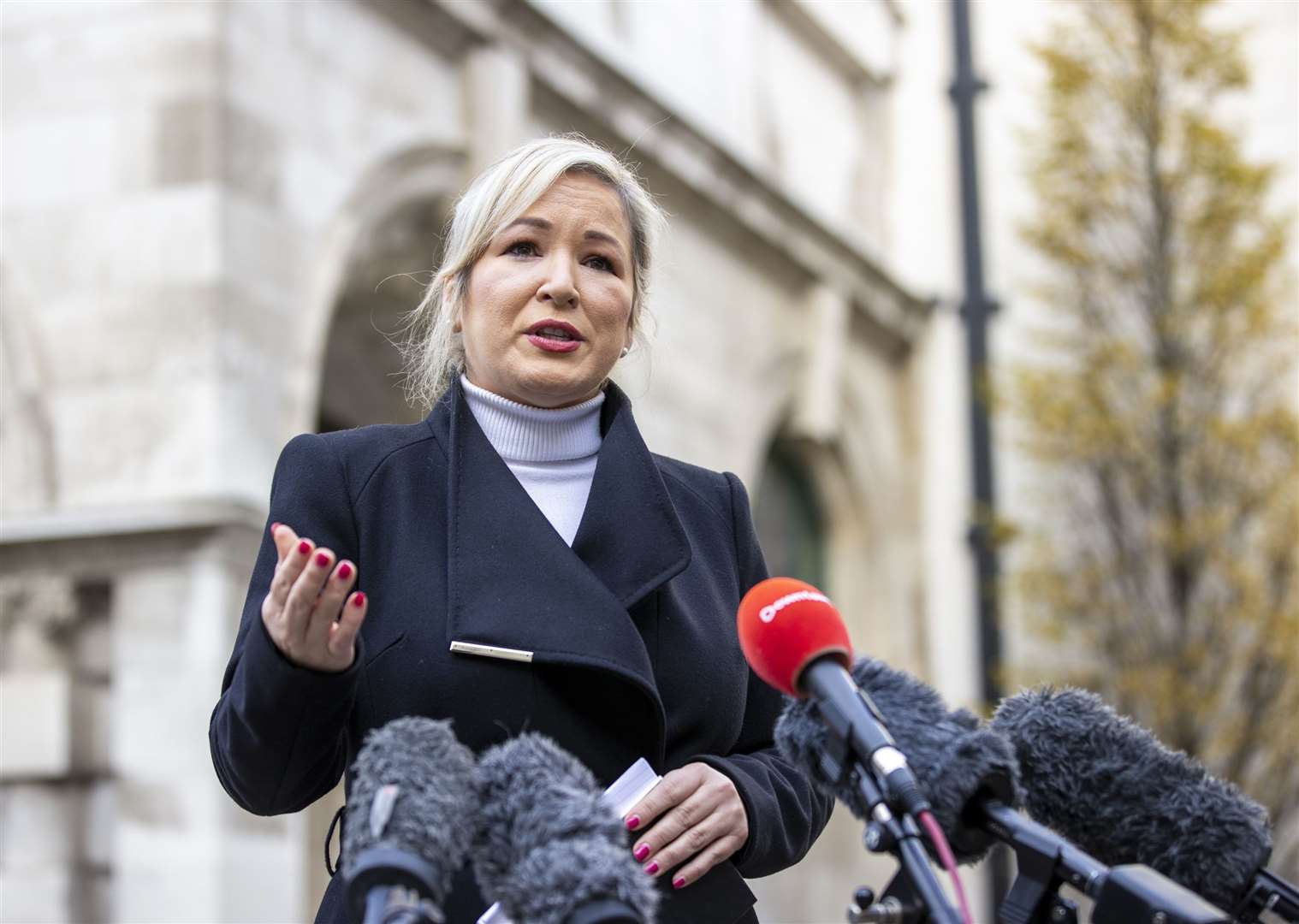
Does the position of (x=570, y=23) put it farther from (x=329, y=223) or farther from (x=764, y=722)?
(x=764, y=722)

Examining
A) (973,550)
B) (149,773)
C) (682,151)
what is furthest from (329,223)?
(973,550)

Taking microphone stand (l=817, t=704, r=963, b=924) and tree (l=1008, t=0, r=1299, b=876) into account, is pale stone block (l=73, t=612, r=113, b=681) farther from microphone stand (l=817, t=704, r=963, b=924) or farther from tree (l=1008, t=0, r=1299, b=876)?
tree (l=1008, t=0, r=1299, b=876)

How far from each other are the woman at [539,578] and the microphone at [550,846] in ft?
1.05

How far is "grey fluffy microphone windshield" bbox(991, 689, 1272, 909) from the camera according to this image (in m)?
2.50

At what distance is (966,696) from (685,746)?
10874mm

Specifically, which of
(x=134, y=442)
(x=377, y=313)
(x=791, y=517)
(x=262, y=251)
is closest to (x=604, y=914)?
(x=134, y=442)

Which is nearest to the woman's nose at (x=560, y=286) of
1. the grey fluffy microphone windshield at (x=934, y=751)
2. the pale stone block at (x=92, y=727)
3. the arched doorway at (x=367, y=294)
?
the grey fluffy microphone windshield at (x=934, y=751)

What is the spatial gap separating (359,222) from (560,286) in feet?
17.3

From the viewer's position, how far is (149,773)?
6617 mm

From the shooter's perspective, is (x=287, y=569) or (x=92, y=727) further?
(x=92, y=727)

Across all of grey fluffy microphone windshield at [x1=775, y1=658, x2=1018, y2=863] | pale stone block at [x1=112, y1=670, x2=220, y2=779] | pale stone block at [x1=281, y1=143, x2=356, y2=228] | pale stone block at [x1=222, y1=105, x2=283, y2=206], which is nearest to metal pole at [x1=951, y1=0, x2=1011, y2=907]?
pale stone block at [x1=281, y1=143, x2=356, y2=228]

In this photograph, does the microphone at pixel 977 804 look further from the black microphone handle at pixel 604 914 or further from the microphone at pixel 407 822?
the microphone at pixel 407 822

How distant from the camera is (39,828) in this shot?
6.74 m

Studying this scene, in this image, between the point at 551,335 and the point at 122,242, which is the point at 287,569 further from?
the point at 122,242
